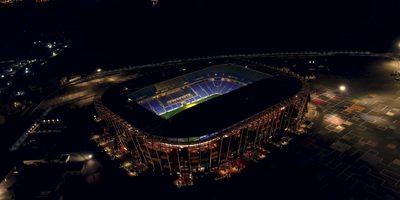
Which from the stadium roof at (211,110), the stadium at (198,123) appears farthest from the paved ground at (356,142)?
the stadium roof at (211,110)

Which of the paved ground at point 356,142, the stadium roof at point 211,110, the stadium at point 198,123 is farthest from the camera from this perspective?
the stadium roof at point 211,110

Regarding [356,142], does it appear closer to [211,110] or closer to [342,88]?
[342,88]

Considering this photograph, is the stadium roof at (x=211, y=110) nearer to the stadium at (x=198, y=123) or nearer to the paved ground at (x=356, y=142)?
the stadium at (x=198, y=123)

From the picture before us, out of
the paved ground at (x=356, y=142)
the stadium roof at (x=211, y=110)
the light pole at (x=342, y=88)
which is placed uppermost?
the stadium roof at (x=211, y=110)

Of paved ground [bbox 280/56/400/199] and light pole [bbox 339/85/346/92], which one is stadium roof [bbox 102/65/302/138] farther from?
light pole [bbox 339/85/346/92]

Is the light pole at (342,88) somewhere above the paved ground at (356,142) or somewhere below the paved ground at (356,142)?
above

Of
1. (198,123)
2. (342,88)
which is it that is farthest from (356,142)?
(198,123)

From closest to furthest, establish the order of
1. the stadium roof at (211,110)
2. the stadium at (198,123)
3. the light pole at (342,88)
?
the stadium at (198,123), the stadium roof at (211,110), the light pole at (342,88)
